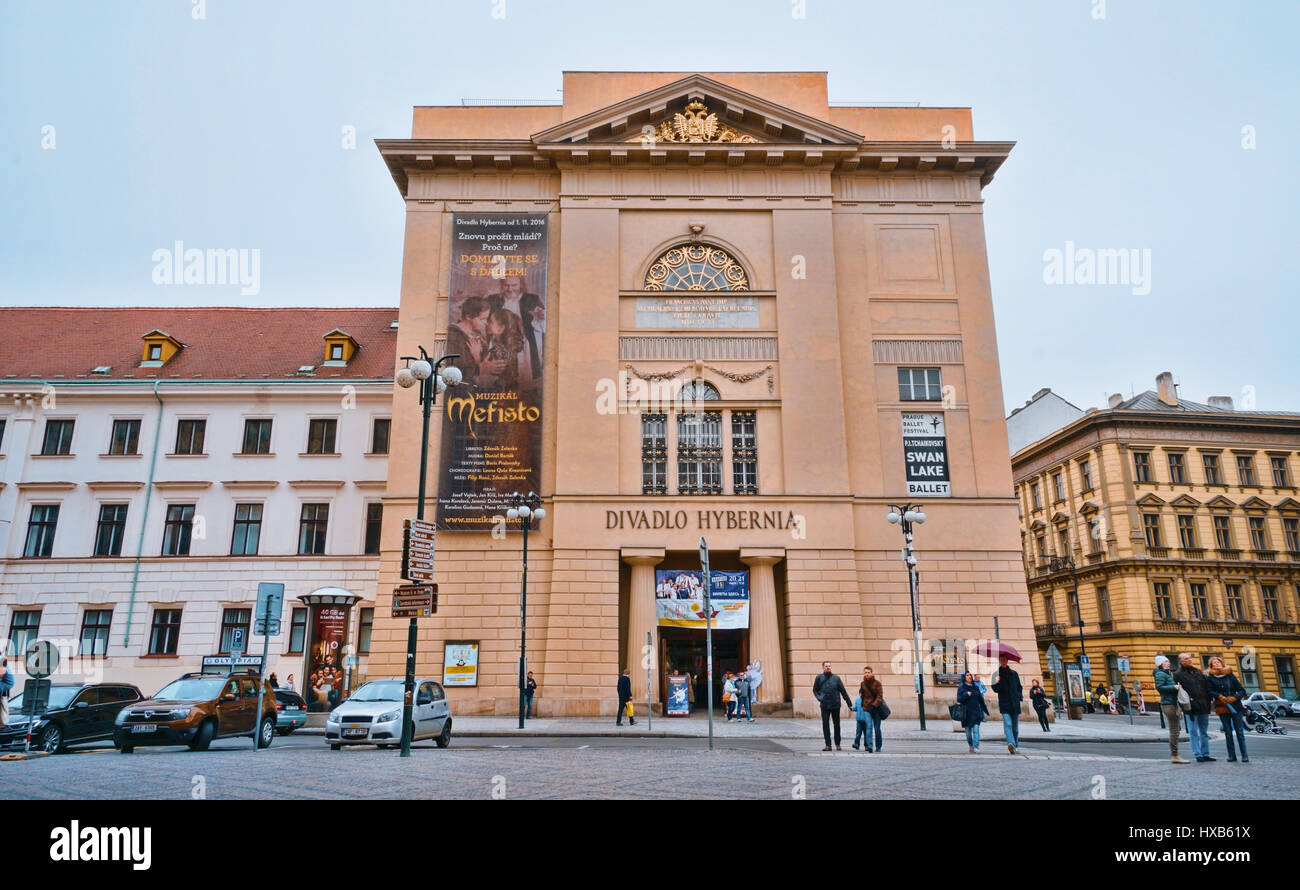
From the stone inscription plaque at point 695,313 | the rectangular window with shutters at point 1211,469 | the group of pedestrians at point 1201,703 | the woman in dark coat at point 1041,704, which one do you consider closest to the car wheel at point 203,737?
the group of pedestrians at point 1201,703

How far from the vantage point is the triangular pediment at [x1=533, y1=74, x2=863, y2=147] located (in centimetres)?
3231

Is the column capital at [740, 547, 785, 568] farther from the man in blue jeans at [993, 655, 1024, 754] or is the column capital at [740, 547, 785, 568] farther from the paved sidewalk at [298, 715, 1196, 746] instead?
the man in blue jeans at [993, 655, 1024, 754]

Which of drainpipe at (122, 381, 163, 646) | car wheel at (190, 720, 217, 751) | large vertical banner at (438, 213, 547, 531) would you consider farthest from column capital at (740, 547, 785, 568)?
drainpipe at (122, 381, 163, 646)

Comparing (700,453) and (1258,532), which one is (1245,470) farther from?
(700,453)

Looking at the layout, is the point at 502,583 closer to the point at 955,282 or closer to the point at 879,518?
the point at 879,518

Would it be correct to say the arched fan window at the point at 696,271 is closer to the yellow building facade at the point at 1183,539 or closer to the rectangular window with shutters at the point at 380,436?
the rectangular window with shutters at the point at 380,436

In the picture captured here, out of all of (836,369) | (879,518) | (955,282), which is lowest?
(879,518)

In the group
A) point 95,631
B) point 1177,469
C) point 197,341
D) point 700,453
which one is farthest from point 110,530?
point 1177,469

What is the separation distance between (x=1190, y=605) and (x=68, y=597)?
183 feet

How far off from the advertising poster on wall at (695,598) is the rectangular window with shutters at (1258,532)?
39258 mm

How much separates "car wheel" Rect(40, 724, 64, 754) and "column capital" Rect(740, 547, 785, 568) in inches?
751

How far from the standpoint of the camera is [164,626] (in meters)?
33.8
